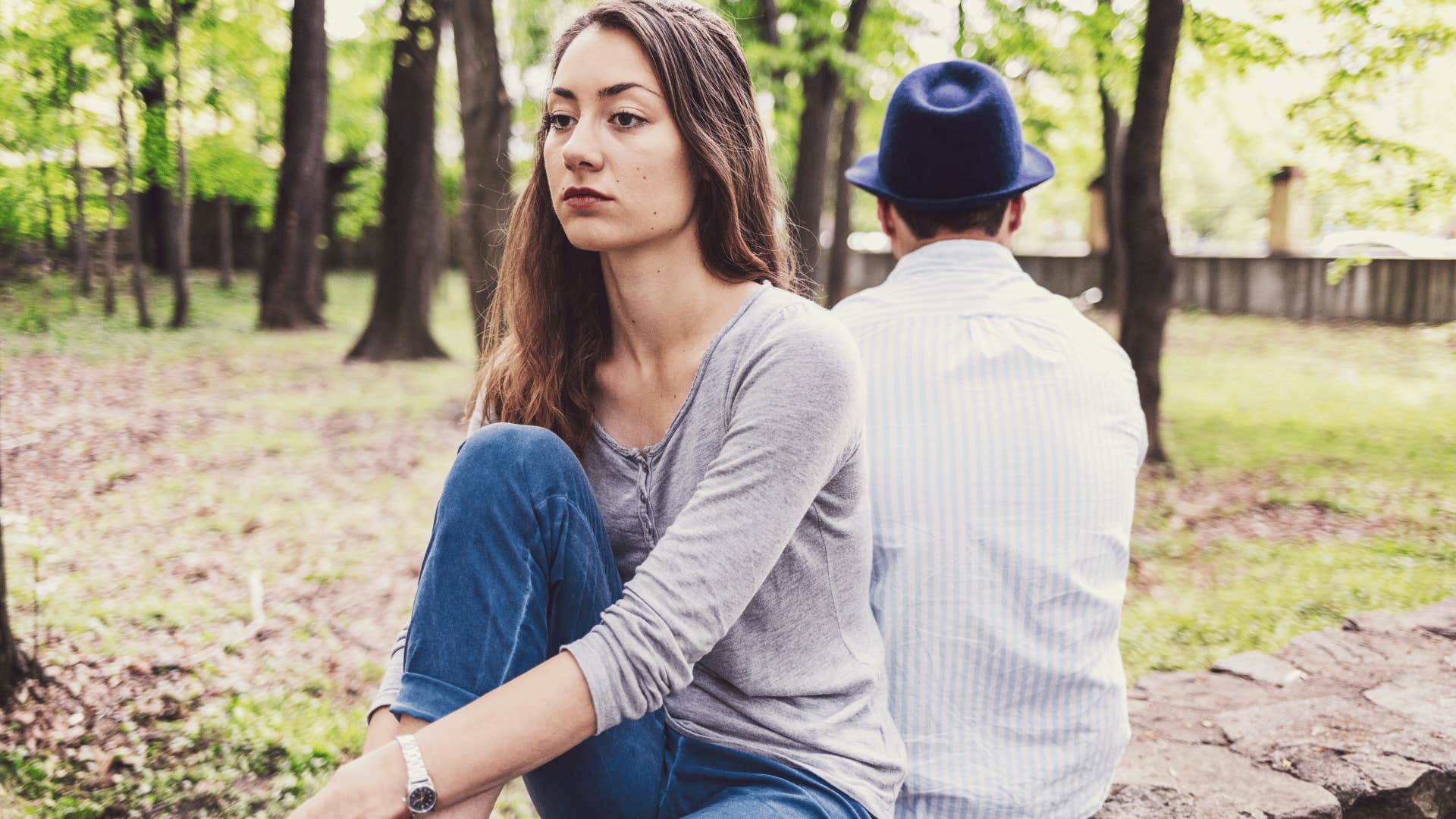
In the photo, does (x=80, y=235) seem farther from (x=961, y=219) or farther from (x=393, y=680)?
(x=961, y=219)

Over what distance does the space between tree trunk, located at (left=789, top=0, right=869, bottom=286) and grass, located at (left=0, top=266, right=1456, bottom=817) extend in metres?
3.60

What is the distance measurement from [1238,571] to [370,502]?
481 centimetres

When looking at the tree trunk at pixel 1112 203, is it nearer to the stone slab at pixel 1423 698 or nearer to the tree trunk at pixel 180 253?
the stone slab at pixel 1423 698

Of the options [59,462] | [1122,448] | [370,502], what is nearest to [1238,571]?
[1122,448]

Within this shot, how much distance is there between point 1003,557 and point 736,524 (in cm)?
60

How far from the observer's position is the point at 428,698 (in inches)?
59.3

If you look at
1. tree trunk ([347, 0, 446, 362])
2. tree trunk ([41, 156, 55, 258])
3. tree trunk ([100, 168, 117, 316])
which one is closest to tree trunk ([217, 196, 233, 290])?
tree trunk ([347, 0, 446, 362])

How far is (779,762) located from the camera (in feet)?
5.29

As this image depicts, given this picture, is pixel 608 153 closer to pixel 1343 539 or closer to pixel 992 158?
pixel 992 158

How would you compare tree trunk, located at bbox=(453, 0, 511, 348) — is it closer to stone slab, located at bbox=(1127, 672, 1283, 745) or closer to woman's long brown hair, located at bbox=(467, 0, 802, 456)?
stone slab, located at bbox=(1127, 672, 1283, 745)

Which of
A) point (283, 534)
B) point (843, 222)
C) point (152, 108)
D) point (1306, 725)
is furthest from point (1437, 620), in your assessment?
point (843, 222)

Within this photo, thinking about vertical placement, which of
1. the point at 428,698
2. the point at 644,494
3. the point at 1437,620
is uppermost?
the point at 644,494

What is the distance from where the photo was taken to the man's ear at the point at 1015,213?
7.43 ft

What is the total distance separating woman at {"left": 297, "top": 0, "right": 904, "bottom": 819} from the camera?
1490mm
